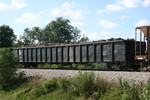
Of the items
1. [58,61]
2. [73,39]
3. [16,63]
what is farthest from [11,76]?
[73,39]

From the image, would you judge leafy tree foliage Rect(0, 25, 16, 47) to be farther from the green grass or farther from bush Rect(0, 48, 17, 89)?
the green grass

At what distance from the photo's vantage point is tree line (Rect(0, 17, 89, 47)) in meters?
63.1

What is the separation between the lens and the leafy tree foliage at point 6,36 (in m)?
65.2

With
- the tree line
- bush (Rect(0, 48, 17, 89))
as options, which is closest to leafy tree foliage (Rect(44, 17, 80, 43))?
the tree line

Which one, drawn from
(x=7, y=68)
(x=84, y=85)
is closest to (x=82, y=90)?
(x=84, y=85)

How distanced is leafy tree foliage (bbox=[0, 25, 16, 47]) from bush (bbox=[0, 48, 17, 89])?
5109 cm

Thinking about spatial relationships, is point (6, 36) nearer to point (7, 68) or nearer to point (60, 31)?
point (60, 31)

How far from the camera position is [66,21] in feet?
216

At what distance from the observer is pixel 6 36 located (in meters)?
67.1

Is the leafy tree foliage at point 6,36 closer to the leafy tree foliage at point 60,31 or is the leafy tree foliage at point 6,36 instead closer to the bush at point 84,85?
the leafy tree foliage at point 60,31

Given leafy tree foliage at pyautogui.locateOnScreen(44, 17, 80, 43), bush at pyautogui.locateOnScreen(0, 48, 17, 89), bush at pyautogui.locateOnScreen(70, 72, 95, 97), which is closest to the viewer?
bush at pyautogui.locateOnScreen(70, 72, 95, 97)

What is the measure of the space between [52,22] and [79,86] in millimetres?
55651

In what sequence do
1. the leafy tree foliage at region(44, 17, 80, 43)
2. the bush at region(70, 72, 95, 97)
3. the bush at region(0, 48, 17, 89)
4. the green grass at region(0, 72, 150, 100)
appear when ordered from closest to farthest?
the green grass at region(0, 72, 150, 100)
the bush at region(70, 72, 95, 97)
the bush at region(0, 48, 17, 89)
the leafy tree foliage at region(44, 17, 80, 43)

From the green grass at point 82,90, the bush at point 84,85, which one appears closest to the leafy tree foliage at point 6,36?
the green grass at point 82,90
